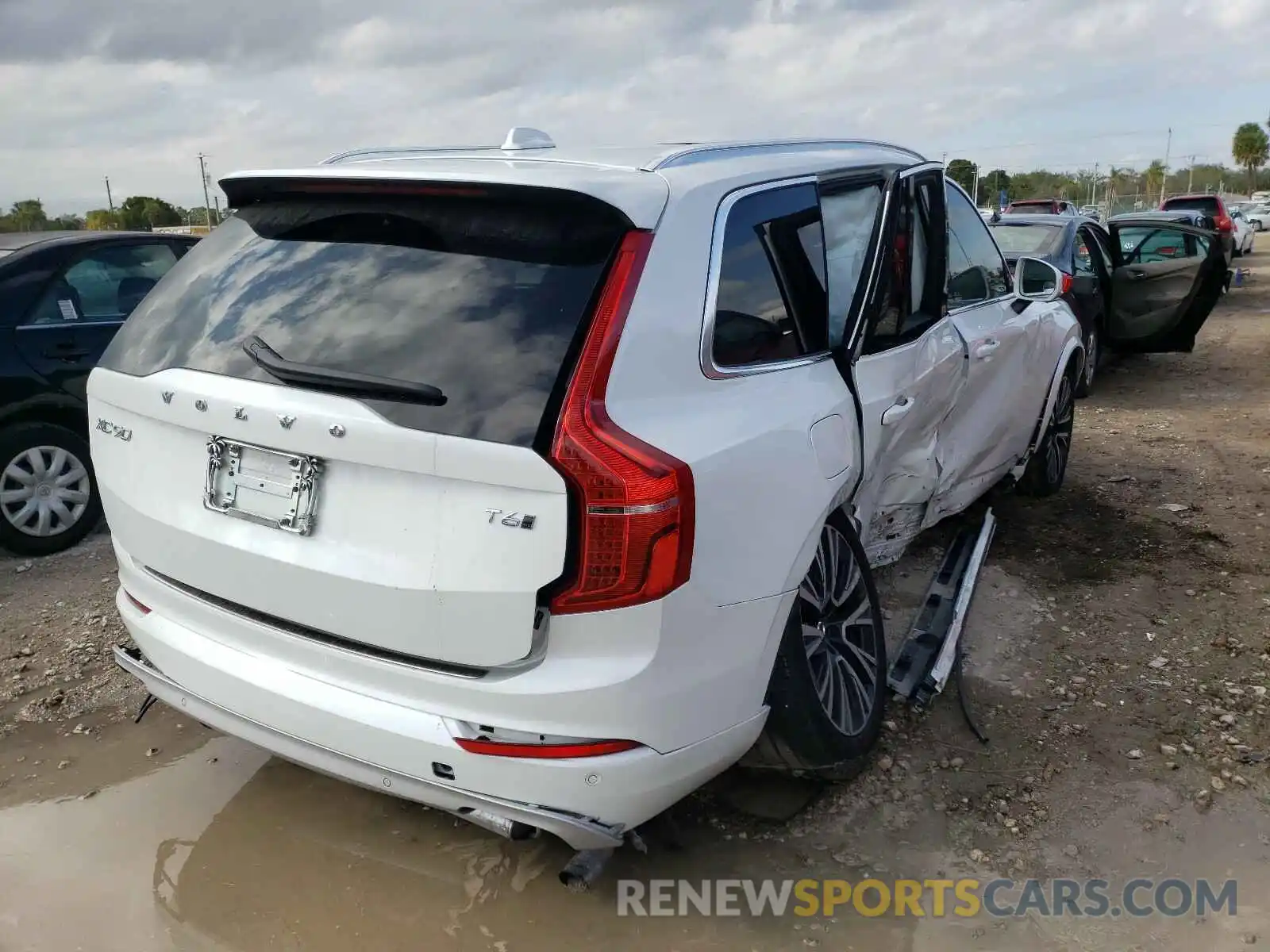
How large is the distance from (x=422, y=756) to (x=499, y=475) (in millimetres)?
663

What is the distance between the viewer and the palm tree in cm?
7275

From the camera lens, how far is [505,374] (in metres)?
2.18

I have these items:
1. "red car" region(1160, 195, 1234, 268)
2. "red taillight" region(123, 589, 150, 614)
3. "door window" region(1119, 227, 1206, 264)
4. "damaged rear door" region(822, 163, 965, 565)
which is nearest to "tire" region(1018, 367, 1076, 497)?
"damaged rear door" region(822, 163, 965, 565)

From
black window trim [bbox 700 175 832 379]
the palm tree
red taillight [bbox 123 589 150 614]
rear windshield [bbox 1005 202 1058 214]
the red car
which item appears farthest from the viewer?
the palm tree

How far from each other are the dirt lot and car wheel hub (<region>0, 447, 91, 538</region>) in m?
0.82

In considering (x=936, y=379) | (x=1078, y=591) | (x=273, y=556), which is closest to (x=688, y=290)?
(x=273, y=556)

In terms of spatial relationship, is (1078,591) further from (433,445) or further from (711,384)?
(433,445)

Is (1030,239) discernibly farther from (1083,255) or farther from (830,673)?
(830,673)

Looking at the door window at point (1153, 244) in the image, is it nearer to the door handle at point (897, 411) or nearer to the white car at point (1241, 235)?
the door handle at point (897, 411)

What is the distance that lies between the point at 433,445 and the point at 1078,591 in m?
3.54

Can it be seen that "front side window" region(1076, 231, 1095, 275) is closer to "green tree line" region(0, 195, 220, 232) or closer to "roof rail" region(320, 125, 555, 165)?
"roof rail" region(320, 125, 555, 165)

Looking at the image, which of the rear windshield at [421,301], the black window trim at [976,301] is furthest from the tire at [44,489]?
the black window trim at [976,301]

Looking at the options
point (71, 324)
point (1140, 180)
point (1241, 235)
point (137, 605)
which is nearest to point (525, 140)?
point (137, 605)

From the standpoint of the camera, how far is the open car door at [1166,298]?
9.04 metres
